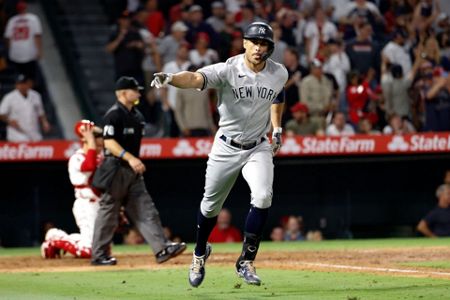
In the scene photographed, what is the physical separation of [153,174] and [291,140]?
2266mm

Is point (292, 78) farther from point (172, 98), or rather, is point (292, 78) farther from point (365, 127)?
point (172, 98)

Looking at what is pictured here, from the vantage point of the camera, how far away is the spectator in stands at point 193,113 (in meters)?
16.1

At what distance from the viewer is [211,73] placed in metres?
8.30

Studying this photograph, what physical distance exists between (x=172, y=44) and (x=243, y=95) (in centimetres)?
941

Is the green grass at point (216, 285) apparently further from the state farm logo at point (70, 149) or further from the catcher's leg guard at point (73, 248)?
the state farm logo at point (70, 149)

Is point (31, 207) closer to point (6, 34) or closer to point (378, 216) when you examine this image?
point (6, 34)

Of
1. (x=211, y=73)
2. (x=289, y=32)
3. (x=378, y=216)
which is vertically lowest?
(x=378, y=216)

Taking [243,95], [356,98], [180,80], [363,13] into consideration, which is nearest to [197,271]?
[243,95]

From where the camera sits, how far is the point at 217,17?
62.0 ft

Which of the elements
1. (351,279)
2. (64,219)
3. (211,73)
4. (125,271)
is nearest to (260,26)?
(211,73)

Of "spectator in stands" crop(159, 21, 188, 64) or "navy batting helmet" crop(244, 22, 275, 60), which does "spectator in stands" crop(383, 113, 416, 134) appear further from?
"navy batting helmet" crop(244, 22, 275, 60)

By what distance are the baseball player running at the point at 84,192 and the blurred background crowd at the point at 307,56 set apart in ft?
14.1

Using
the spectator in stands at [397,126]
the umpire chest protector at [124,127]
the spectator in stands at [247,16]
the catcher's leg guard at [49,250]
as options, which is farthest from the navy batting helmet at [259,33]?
the spectator in stands at [247,16]

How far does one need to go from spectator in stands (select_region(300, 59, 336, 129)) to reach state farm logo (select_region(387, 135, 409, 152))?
113cm
